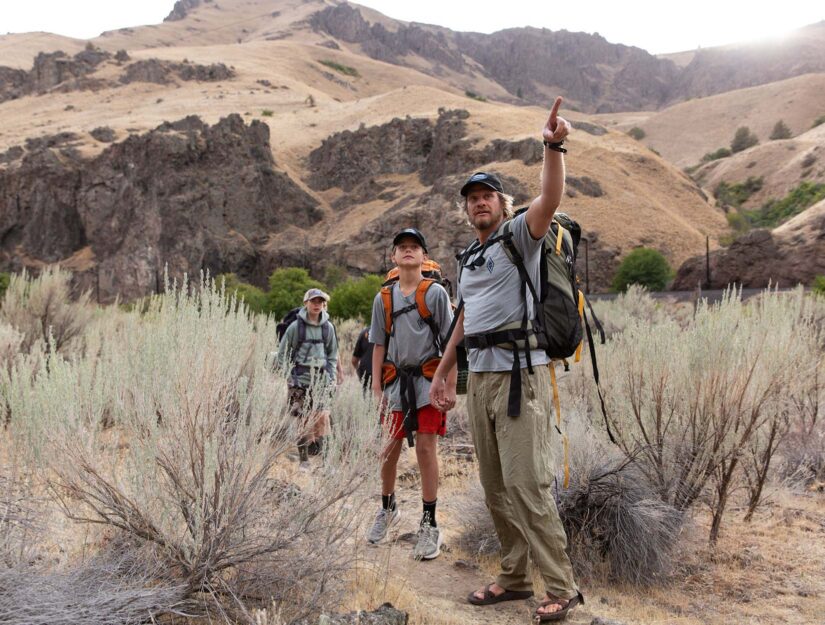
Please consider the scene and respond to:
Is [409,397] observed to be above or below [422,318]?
below

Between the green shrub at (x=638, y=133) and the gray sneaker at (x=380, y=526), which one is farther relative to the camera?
the green shrub at (x=638, y=133)

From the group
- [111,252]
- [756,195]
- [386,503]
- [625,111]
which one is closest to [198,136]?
[111,252]

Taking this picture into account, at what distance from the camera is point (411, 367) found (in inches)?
159

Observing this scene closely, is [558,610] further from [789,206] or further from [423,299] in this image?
[789,206]

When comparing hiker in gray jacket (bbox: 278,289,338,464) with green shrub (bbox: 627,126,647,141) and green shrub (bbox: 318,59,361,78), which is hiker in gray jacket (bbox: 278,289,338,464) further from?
green shrub (bbox: 318,59,361,78)

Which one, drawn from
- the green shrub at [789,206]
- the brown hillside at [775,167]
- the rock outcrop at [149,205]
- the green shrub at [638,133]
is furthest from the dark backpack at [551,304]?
the green shrub at [638,133]

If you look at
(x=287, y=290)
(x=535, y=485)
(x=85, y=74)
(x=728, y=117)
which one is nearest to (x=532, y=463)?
(x=535, y=485)

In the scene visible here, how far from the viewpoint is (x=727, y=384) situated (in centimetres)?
434

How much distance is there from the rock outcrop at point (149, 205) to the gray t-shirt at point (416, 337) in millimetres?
44251

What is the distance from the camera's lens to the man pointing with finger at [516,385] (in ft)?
9.92

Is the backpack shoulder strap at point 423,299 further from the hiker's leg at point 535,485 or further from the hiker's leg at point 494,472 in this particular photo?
the hiker's leg at point 535,485

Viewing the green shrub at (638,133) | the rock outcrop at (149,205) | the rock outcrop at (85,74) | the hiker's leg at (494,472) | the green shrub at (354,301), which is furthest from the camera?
the green shrub at (638,133)

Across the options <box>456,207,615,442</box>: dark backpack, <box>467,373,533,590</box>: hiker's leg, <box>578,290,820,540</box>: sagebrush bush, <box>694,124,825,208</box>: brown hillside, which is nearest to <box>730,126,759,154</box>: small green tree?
<box>694,124,825,208</box>: brown hillside

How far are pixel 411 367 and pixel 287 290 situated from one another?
99.3 ft
